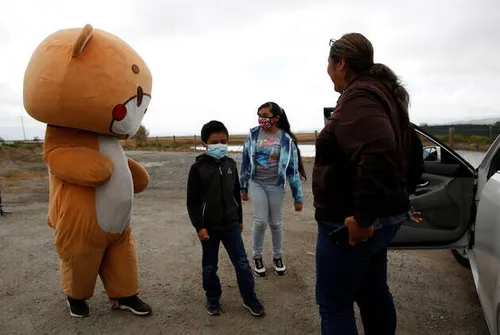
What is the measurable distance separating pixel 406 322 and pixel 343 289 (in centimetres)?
140

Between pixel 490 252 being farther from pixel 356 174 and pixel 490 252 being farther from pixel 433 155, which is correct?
pixel 433 155

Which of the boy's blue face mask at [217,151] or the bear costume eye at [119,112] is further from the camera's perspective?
the boy's blue face mask at [217,151]

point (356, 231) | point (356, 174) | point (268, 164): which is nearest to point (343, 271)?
point (356, 231)

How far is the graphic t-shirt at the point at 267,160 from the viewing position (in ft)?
11.4

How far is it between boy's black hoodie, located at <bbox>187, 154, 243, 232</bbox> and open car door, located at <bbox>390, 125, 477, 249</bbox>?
1554 millimetres

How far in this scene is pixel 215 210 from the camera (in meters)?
2.77

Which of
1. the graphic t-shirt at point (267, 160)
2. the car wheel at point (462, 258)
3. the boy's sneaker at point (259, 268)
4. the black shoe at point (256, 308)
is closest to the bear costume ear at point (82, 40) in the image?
the graphic t-shirt at point (267, 160)

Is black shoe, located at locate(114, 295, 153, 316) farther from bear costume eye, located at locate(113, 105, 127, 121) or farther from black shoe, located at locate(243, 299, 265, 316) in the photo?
bear costume eye, located at locate(113, 105, 127, 121)

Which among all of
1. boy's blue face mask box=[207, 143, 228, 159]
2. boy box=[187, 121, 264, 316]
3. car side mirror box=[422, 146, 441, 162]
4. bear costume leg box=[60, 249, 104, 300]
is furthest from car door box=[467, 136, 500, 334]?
bear costume leg box=[60, 249, 104, 300]

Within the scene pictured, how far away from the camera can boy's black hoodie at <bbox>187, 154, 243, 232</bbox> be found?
2773 millimetres

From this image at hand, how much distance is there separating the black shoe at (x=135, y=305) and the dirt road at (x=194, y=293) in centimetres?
Answer: 5

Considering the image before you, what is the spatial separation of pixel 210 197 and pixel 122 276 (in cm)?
97

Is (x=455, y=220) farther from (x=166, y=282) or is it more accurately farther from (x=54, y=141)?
(x=54, y=141)

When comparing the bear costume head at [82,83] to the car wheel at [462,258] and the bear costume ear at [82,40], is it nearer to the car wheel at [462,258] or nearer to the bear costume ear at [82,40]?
the bear costume ear at [82,40]
